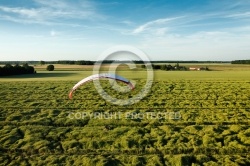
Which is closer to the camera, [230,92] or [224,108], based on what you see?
[224,108]

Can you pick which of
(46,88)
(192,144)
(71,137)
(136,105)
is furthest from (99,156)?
A: (46,88)

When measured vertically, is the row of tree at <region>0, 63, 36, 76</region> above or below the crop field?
above

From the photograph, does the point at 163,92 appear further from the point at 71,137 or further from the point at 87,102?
the point at 71,137

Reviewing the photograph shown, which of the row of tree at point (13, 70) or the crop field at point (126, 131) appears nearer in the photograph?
the crop field at point (126, 131)

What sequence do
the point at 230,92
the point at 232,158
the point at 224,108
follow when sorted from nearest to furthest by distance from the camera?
the point at 232,158 < the point at 224,108 < the point at 230,92

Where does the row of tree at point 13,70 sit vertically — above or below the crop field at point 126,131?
above

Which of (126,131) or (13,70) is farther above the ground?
(13,70)

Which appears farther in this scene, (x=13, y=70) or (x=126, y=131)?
(x=13, y=70)

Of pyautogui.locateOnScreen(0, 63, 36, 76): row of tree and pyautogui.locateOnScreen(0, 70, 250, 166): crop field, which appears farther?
pyautogui.locateOnScreen(0, 63, 36, 76): row of tree
